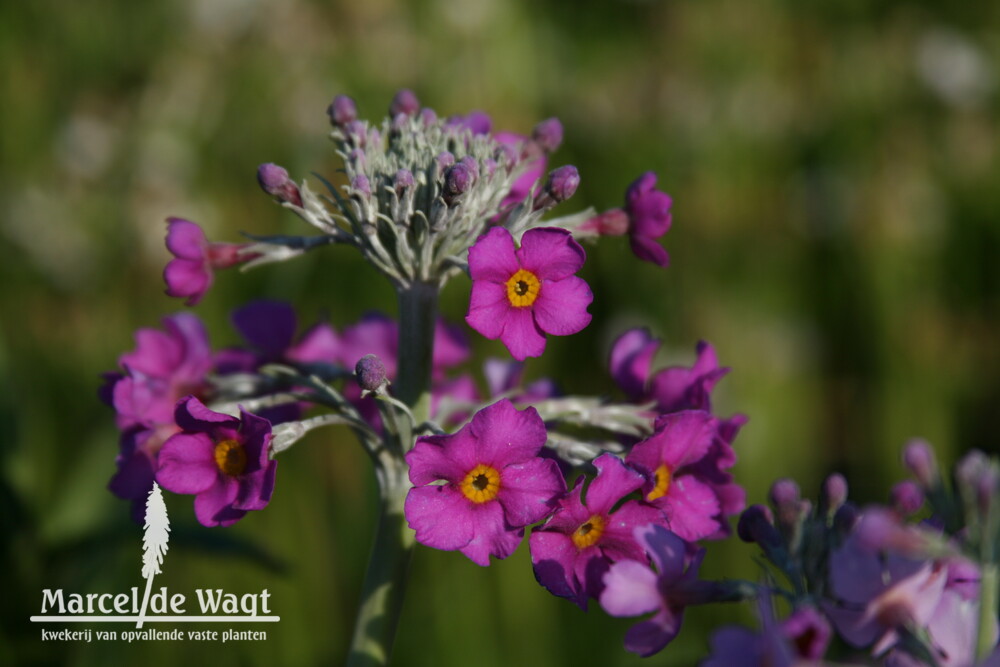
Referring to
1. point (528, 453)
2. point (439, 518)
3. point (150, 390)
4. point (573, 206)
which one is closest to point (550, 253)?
point (528, 453)

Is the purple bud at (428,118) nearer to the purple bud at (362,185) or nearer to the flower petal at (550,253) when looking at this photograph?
the purple bud at (362,185)

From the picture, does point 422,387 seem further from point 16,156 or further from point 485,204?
point 16,156

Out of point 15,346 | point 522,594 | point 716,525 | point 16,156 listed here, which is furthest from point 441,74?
point 716,525

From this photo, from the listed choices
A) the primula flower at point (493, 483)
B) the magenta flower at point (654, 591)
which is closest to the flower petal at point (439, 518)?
the primula flower at point (493, 483)

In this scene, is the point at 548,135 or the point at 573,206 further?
the point at 573,206

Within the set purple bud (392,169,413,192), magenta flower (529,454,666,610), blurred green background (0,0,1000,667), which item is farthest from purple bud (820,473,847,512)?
blurred green background (0,0,1000,667)

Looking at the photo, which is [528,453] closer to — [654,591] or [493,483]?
[493,483]
